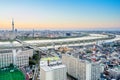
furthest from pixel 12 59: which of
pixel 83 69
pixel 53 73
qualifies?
pixel 83 69

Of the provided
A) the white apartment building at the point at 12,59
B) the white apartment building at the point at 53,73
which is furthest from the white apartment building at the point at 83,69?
the white apartment building at the point at 12,59

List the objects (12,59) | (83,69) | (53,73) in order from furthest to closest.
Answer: (12,59) < (83,69) < (53,73)

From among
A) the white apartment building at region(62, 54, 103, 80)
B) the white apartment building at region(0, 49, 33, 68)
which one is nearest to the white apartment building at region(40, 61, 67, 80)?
the white apartment building at region(62, 54, 103, 80)

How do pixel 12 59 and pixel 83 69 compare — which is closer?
pixel 83 69

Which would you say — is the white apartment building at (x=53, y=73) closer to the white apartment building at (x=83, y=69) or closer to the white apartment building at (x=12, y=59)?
the white apartment building at (x=83, y=69)

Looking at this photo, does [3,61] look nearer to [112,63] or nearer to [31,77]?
[31,77]

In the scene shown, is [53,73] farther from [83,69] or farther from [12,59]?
[12,59]

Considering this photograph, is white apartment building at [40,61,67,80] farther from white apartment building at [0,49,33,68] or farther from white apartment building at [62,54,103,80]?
white apartment building at [0,49,33,68]

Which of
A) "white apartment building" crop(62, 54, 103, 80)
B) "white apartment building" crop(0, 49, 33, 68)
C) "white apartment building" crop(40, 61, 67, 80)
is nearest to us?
"white apartment building" crop(40, 61, 67, 80)

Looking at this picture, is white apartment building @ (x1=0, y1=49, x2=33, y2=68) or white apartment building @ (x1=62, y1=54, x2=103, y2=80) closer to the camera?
white apartment building @ (x1=62, y1=54, x2=103, y2=80)

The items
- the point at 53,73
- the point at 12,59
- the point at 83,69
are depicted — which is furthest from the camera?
the point at 12,59
